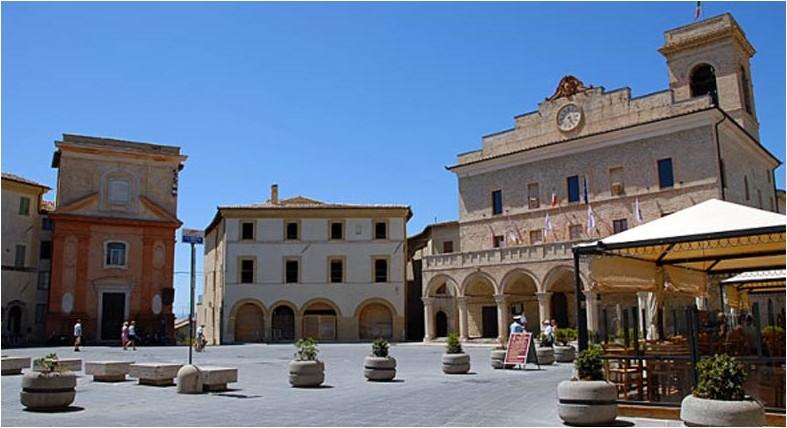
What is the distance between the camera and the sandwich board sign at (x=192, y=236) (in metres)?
13.1

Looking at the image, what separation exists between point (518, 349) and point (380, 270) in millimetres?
27567

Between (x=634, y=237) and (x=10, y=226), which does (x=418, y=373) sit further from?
(x=10, y=226)

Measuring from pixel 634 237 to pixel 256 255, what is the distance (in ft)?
126

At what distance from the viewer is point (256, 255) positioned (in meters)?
45.6

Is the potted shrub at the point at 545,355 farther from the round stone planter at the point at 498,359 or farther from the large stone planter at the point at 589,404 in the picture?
the large stone planter at the point at 589,404

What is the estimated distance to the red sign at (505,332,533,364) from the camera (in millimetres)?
18128

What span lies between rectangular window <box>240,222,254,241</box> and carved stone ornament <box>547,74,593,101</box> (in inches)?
836

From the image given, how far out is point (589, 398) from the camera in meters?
8.19

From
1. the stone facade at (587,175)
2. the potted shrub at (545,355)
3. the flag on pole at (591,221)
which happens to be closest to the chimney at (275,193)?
the stone facade at (587,175)

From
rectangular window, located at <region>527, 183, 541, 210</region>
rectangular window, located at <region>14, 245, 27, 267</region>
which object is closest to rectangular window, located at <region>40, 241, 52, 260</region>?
rectangular window, located at <region>14, 245, 27, 267</region>

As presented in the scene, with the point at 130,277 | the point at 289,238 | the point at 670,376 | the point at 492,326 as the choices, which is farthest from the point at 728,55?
the point at 130,277

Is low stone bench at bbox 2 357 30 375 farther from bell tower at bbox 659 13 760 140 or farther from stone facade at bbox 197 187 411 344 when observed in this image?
bell tower at bbox 659 13 760 140

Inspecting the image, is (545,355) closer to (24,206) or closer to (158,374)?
(158,374)

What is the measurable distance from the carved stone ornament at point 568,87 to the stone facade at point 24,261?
31781mm
